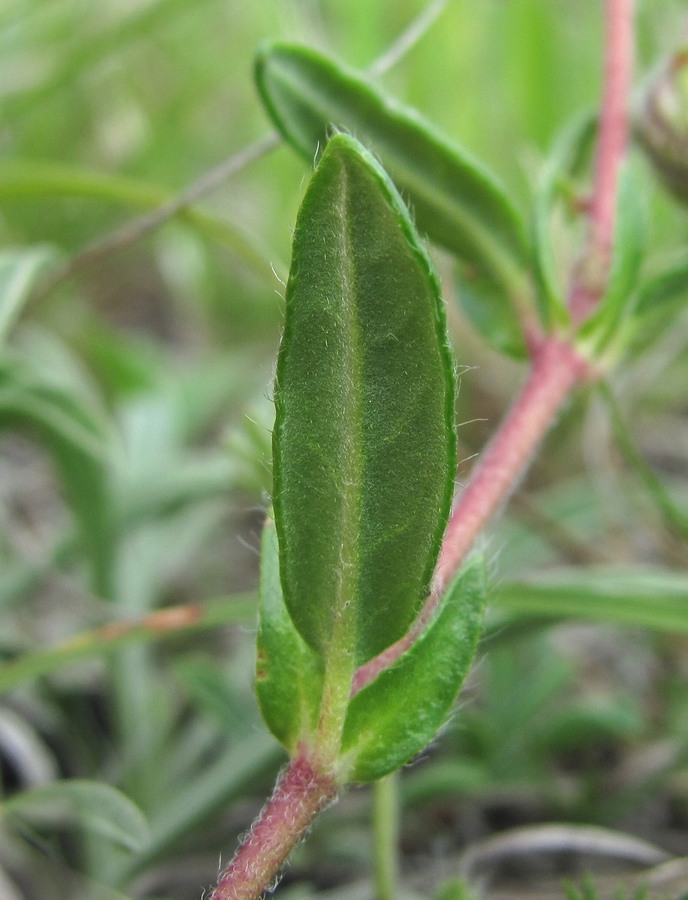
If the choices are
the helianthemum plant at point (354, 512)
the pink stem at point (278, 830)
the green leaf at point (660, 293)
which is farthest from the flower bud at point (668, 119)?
the pink stem at point (278, 830)

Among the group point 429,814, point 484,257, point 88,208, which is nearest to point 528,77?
Result: point 88,208

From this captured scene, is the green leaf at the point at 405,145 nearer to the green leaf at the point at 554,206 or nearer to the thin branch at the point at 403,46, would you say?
the green leaf at the point at 554,206

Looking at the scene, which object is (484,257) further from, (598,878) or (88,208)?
(88,208)

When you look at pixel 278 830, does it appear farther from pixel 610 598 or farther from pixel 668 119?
pixel 668 119

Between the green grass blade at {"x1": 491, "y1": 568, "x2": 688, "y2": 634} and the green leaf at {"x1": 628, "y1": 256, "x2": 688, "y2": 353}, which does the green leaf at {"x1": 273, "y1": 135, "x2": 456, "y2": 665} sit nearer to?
the green grass blade at {"x1": 491, "y1": 568, "x2": 688, "y2": 634}

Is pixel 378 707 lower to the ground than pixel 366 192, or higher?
lower

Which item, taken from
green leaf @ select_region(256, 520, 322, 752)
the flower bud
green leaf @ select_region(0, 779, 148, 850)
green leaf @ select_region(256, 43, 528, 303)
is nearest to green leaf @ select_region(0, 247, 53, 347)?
green leaf @ select_region(256, 43, 528, 303)
